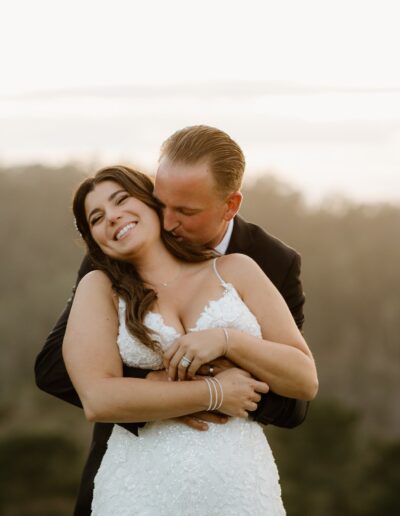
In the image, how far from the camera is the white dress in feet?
11.0

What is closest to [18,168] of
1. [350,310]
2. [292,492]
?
[350,310]

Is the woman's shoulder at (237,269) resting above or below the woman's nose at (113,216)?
below

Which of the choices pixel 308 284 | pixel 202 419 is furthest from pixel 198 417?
pixel 308 284

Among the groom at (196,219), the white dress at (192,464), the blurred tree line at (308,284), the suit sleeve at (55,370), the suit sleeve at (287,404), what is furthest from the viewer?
the blurred tree line at (308,284)

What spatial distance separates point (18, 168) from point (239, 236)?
2170cm

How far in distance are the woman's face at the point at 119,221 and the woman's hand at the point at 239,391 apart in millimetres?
582

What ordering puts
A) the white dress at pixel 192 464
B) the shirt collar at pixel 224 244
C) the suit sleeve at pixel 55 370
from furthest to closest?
the shirt collar at pixel 224 244 < the suit sleeve at pixel 55 370 < the white dress at pixel 192 464

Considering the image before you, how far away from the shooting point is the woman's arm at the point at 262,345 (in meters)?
3.28

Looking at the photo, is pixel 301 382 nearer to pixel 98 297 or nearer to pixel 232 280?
pixel 232 280

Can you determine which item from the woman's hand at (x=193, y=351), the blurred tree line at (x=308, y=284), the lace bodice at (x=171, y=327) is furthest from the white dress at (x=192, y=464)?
the blurred tree line at (x=308, y=284)

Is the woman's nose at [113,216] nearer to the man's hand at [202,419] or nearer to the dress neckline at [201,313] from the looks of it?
the dress neckline at [201,313]

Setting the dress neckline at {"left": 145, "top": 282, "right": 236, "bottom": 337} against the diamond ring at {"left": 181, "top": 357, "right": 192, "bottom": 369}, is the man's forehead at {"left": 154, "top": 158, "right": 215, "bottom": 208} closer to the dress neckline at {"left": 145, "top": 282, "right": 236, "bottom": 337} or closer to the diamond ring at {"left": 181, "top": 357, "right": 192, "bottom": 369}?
the dress neckline at {"left": 145, "top": 282, "right": 236, "bottom": 337}

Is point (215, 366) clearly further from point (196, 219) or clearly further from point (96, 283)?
point (196, 219)

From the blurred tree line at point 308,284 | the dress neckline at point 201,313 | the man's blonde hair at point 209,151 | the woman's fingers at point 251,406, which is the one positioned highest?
the man's blonde hair at point 209,151
